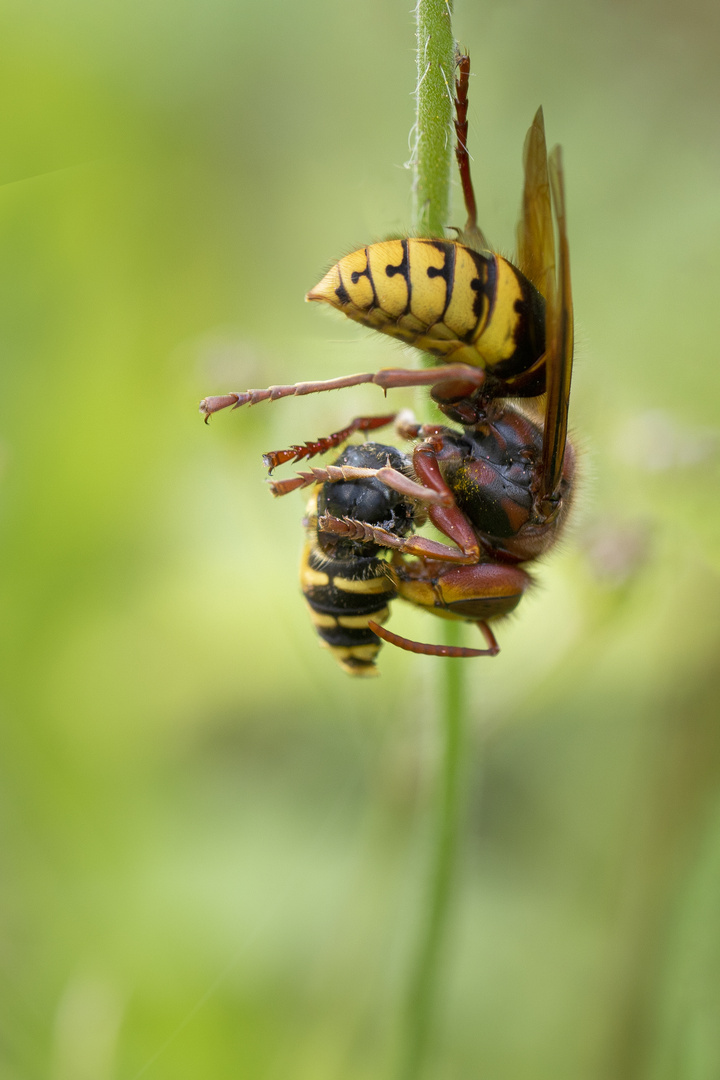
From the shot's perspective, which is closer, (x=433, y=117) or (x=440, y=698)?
(x=433, y=117)

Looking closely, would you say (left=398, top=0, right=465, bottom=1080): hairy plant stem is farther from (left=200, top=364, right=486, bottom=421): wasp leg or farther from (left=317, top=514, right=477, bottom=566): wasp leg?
(left=317, top=514, right=477, bottom=566): wasp leg

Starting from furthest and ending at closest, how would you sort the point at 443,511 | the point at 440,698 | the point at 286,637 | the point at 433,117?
1. the point at 286,637
2. the point at 440,698
3. the point at 443,511
4. the point at 433,117

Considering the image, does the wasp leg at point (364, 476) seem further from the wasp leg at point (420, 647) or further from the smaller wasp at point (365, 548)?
the wasp leg at point (420, 647)

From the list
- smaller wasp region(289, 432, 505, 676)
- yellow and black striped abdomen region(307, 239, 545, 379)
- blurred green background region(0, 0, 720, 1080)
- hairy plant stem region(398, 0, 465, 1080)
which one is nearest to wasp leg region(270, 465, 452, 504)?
smaller wasp region(289, 432, 505, 676)

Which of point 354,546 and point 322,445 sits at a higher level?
point 322,445

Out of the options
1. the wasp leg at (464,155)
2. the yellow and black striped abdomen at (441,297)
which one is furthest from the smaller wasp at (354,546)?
the wasp leg at (464,155)

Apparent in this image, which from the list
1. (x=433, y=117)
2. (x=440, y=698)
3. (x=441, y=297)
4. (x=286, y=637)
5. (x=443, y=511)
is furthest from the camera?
(x=286, y=637)

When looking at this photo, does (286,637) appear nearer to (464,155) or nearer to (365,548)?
(365,548)

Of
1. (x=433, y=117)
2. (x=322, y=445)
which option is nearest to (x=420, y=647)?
(x=322, y=445)
